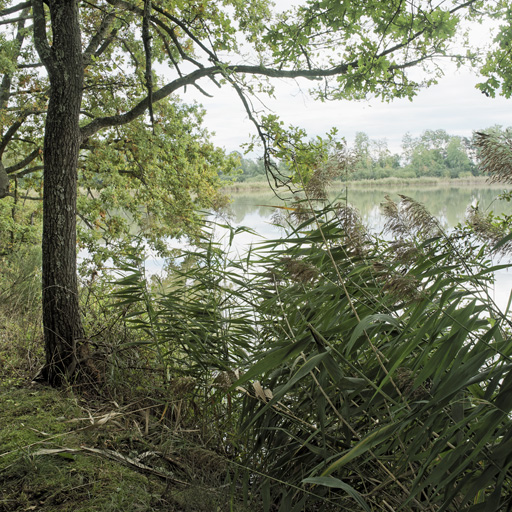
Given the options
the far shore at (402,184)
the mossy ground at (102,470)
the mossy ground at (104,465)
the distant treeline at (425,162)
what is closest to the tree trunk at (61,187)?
the mossy ground at (104,465)

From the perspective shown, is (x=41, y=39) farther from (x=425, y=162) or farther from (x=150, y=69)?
(x=425, y=162)

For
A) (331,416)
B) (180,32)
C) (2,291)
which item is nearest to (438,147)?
(180,32)

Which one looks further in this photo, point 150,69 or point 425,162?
point 425,162

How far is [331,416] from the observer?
1.77 m

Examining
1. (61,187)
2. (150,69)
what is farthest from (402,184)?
(61,187)

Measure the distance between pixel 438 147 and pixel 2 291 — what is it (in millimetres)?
20521

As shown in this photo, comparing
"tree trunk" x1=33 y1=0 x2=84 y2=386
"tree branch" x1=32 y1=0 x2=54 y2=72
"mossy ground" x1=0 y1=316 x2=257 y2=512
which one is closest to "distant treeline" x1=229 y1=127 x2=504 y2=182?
"tree branch" x1=32 y1=0 x2=54 y2=72

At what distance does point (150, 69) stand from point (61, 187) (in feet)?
3.77

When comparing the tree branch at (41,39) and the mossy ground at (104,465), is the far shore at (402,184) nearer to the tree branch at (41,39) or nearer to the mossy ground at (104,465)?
the tree branch at (41,39)

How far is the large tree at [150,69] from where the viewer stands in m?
3.43

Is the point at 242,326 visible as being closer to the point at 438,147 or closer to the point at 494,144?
the point at 494,144

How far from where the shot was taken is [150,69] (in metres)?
3.56

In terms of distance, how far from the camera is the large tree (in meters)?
3.43

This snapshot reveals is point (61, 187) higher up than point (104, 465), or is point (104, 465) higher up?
point (61, 187)
